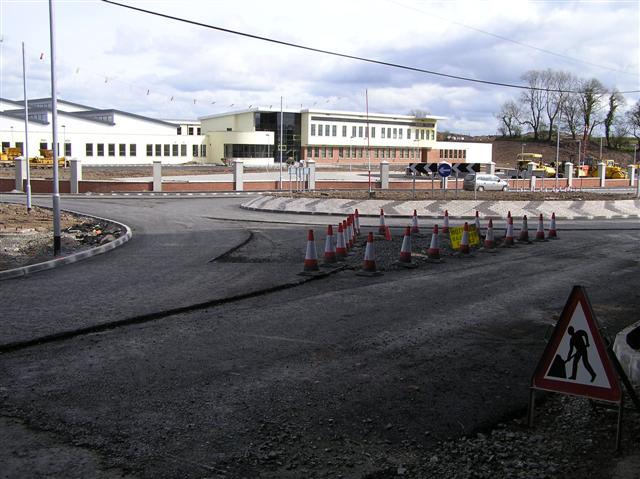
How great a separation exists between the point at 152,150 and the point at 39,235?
220 feet

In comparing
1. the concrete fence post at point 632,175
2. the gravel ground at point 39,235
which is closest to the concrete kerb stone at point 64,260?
the gravel ground at point 39,235

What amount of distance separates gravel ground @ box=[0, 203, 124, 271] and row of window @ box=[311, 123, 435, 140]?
63.9 meters

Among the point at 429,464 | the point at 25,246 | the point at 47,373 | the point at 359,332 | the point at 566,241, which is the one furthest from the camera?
the point at 566,241

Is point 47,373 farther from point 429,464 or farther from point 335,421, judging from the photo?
point 429,464

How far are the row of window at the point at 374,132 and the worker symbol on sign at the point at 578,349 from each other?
8140 centimetres

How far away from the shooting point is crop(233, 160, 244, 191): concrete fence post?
146ft

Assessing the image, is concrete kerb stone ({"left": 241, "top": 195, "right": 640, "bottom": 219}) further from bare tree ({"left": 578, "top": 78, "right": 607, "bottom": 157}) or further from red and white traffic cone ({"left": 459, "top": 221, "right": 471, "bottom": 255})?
bare tree ({"left": 578, "top": 78, "right": 607, "bottom": 157})

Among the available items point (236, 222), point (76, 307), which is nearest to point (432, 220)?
point (236, 222)

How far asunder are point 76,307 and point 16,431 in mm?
4777

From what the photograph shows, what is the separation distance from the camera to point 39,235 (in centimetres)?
1898

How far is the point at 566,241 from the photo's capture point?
59.9 feet

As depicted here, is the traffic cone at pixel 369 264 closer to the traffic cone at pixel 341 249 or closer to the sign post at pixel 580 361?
the traffic cone at pixel 341 249

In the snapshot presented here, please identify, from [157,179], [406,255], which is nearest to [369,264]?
[406,255]

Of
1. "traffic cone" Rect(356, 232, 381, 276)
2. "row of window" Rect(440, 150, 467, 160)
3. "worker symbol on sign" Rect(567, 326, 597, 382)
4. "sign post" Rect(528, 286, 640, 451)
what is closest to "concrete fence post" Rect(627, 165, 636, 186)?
"row of window" Rect(440, 150, 467, 160)
